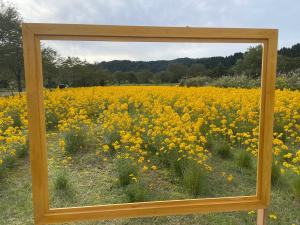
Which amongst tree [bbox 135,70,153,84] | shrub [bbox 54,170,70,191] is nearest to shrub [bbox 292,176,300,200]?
tree [bbox 135,70,153,84]

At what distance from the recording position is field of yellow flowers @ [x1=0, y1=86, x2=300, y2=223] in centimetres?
311

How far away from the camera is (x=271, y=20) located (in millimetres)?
2592

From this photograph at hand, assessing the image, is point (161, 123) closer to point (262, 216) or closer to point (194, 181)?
point (194, 181)

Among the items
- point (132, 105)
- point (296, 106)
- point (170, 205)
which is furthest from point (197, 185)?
point (296, 106)

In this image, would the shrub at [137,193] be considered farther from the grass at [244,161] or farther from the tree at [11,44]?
the tree at [11,44]

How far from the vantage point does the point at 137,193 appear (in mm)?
2740

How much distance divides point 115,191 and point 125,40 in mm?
1797

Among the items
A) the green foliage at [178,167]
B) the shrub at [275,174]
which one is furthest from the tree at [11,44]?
the shrub at [275,174]

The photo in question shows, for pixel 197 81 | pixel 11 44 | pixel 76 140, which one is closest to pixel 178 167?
pixel 197 81

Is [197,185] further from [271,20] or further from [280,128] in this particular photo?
[280,128]

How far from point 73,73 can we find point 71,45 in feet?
1.60

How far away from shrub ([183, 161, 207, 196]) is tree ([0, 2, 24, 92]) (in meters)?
4.09

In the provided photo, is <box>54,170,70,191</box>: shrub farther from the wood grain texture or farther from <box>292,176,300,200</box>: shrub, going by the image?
<box>292,176,300,200</box>: shrub

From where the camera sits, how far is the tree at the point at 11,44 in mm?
6949
